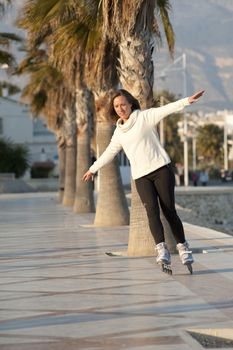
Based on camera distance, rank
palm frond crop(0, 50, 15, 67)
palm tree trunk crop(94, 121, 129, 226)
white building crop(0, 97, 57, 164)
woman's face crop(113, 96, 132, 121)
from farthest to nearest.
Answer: white building crop(0, 97, 57, 164), palm frond crop(0, 50, 15, 67), palm tree trunk crop(94, 121, 129, 226), woman's face crop(113, 96, 132, 121)

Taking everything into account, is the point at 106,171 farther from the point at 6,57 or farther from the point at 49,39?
the point at 6,57

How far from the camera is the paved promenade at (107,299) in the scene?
7.86m

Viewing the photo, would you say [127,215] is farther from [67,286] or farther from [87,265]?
[67,286]

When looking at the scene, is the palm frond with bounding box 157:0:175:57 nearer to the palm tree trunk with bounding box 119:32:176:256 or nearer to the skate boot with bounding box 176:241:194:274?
the palm tree trunk with bounding box 119:32:176:256

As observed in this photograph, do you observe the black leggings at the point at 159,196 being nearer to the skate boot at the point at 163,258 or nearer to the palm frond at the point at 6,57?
the skate boot at the point at 163,258

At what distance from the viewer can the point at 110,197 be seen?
22625 millimetres

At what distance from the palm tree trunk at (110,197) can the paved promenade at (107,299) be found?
19.1 feet

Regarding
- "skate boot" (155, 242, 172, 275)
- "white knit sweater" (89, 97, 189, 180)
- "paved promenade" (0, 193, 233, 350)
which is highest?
"white knit sweater" (89, 97, 189, 180)

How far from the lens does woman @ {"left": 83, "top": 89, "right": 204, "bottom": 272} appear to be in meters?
11.6

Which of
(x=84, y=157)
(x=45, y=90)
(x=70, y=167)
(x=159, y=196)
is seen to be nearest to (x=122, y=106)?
(x=159, y=196)

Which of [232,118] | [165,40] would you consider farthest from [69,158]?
[232,118]

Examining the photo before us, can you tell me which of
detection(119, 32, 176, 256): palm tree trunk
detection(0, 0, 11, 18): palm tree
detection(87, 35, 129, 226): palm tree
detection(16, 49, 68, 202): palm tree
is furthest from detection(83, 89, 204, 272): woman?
detection(16, 49, 68, 202): palm tree

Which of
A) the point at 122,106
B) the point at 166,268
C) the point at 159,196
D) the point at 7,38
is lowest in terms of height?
the point at 166,268

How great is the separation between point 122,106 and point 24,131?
8419 cm
